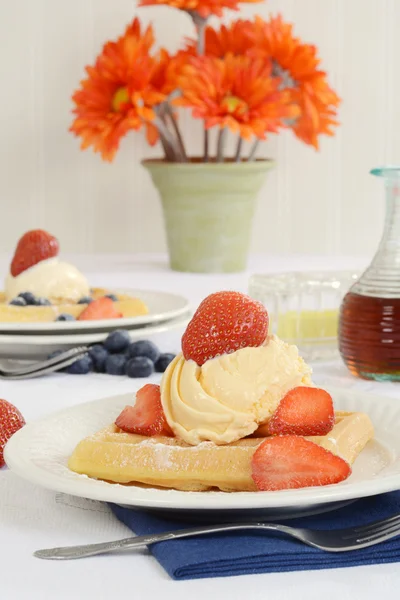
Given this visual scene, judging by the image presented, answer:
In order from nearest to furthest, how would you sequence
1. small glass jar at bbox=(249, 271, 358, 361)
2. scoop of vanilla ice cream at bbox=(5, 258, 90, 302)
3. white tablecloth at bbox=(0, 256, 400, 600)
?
white tablecloth at bbox=(0, 256, 400, 600) → small glass jar at bbox=(249, 271, 358, 361) → scoop of vanilla ice cream at bbox=(5, 258, 90, 302)

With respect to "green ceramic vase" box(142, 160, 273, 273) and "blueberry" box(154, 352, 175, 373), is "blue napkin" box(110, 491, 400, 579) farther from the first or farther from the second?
"green ceramic vase" box(142, 160, 273, 273)

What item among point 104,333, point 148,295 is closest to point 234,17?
point 148,295

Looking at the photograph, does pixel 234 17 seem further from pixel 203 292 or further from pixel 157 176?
pixel 203 292

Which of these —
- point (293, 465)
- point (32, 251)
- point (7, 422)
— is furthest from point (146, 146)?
point (293, 465)

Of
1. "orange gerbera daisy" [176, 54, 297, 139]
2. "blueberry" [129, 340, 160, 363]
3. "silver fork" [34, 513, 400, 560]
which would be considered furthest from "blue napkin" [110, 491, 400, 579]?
"orange gerbera daisy" [176, 54, 297, 139]

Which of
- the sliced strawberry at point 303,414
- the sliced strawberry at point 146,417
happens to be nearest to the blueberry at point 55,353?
the sliced strawberry at point 146,417

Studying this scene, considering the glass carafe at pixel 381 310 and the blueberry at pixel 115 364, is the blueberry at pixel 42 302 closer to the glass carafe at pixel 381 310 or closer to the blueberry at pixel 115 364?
the blueberry at pixel 115 364
